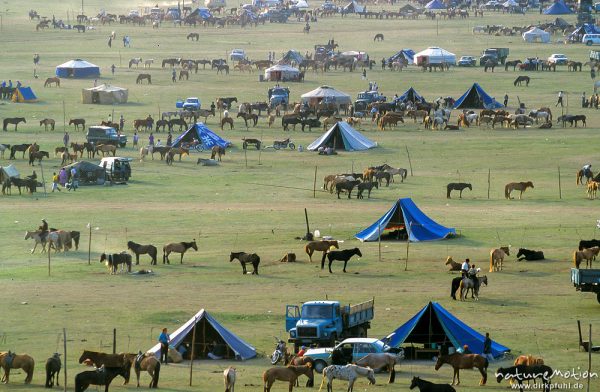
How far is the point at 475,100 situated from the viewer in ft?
270

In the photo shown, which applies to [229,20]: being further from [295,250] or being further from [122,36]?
[295,250]

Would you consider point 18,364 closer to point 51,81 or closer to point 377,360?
point 377,360

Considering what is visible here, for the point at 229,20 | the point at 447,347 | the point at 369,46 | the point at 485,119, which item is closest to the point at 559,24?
the point at 369,46

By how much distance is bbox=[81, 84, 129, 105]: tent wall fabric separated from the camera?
8500cm

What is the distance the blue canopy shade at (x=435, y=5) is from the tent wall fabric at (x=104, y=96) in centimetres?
8074

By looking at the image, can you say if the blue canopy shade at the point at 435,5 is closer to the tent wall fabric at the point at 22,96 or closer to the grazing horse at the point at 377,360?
the tent wall fabric at the point at 22,96

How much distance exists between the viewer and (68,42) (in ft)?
409

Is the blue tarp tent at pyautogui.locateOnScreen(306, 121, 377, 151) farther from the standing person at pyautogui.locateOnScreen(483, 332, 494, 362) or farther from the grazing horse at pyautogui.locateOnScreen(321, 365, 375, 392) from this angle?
the grazing horse at pyautogui.locateOnScreen(321, 365, 375, 392)

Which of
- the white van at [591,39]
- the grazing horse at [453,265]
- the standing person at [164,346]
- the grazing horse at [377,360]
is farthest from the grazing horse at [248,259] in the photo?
the white van at [591,39]

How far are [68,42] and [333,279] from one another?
3490 inches

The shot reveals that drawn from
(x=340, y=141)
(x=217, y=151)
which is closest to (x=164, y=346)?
(x=217, y=151)

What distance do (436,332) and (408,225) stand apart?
A: 14448mm

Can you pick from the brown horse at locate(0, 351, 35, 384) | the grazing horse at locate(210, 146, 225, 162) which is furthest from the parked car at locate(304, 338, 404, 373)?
the grazing horse at locate(210, 146, 225, 162)

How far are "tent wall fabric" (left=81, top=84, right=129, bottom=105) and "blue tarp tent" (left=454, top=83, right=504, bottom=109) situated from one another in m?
19.0
